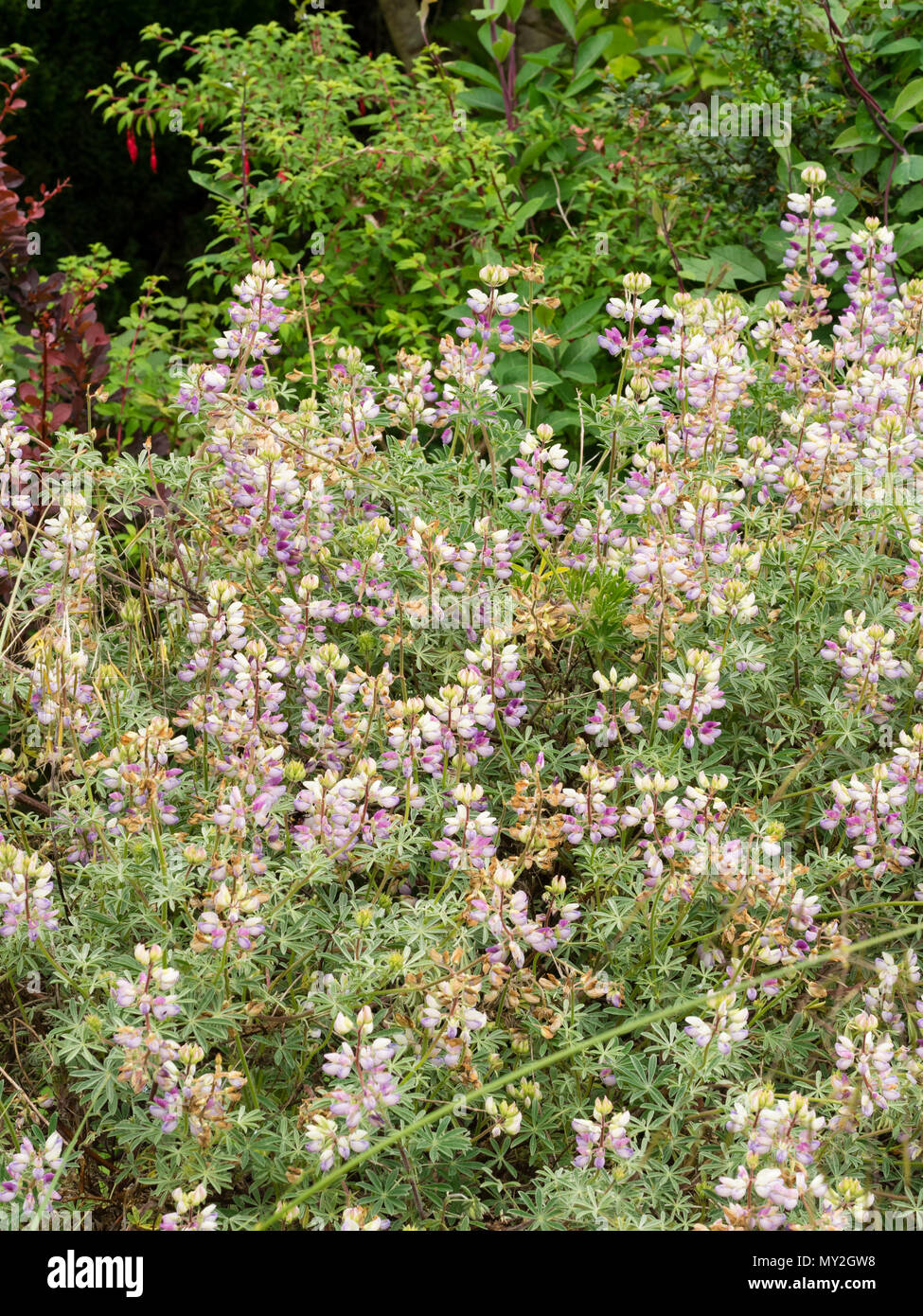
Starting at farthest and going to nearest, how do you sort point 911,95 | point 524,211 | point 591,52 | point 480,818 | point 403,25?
point 403,25, point 591,52, point 524,211, point 911,95, point 480,818

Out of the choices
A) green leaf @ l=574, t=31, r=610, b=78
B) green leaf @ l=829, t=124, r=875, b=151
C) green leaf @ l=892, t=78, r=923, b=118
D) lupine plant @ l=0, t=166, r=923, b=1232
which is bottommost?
lupine plant @ l=0, t=166, r=923, b=1232

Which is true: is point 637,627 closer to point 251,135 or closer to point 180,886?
point 180,886

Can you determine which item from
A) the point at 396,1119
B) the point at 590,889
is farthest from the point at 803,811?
the point at 396,1119

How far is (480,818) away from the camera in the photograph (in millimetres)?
2213

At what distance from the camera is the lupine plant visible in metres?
2.09

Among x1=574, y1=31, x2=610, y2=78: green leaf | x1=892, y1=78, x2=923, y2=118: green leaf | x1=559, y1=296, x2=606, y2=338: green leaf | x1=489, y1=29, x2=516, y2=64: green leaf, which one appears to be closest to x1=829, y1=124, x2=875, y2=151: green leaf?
x1=892, y1=78, x2=923, y2=118: green leaf

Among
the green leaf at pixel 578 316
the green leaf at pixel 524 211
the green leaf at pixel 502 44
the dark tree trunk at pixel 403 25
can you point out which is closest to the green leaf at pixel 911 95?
the green leaf at pixel 578 316

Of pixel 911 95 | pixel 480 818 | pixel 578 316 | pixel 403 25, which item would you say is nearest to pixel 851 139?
pixel 911 95

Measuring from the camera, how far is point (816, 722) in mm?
2824

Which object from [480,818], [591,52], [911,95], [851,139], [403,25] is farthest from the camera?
[403,25]

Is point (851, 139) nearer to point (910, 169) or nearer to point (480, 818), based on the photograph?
point (910, 169)

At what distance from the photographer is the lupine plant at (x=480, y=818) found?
2.09m

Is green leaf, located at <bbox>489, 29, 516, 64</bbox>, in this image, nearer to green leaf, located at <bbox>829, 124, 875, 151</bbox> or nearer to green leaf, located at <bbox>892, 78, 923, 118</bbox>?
green leaf, located at <bbox>829, 124, 875, 151</bbox>

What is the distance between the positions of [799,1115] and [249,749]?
43.0 inches
